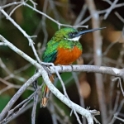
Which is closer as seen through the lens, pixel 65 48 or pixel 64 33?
pixel 65 48

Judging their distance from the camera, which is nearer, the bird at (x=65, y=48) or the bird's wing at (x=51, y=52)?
the bird at (x=65, y=48)

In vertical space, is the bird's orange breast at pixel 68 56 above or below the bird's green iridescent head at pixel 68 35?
below

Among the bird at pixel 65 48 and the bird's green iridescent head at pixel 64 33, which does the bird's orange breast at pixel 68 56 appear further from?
the bird's green iridescent head at pixel 64 33

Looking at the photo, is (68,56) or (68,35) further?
(68,35)

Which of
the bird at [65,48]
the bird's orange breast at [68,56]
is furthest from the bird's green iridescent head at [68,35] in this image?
the bird's orange breast at [68,56]

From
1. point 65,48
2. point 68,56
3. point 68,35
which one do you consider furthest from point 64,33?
point 68,56

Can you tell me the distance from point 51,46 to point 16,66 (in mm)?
1043

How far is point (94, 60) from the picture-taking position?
3.88 metres

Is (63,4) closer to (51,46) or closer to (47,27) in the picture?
(47,27)

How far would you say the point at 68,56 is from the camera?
3021 millimetres

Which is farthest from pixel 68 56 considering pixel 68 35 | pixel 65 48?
pixel 68 35

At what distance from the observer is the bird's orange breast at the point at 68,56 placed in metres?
3.01

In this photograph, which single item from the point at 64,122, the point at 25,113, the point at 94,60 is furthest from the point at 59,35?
the point at 25,113

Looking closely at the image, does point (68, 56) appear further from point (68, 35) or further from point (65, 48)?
point (68, 35)
